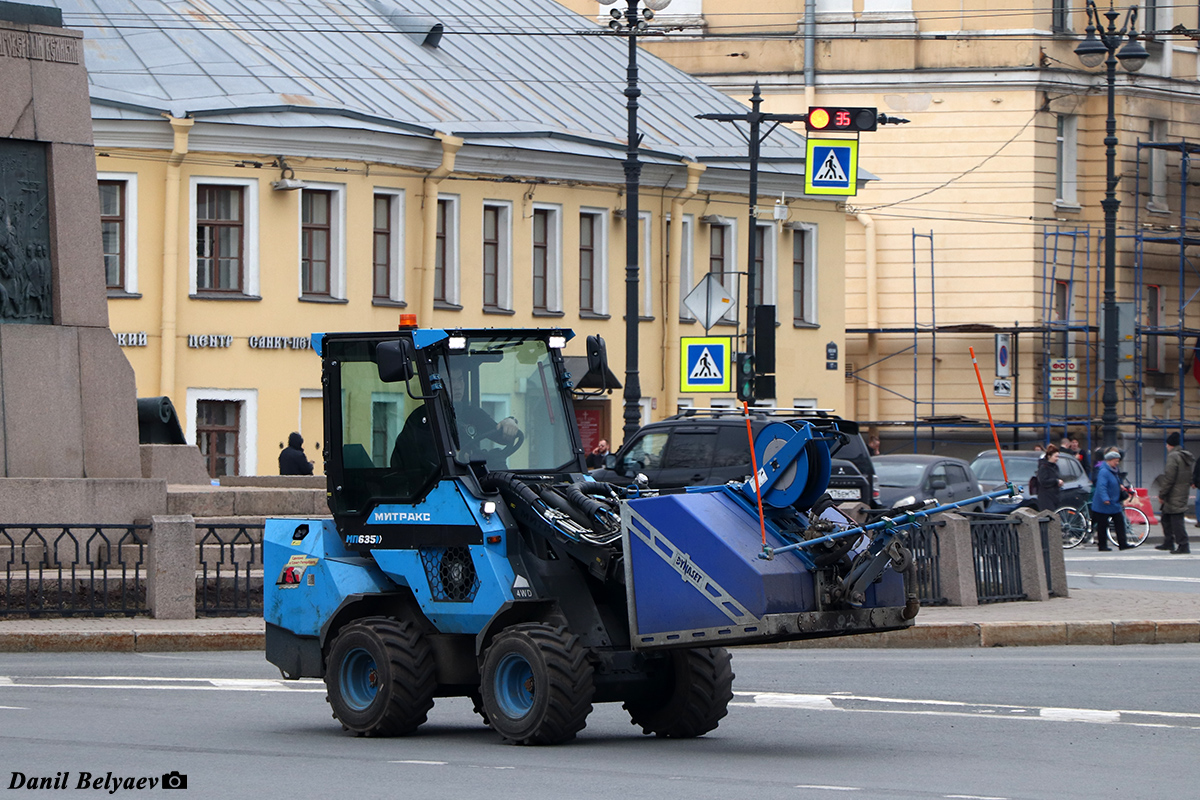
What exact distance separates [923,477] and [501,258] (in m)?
11.1

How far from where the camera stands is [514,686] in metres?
11.2

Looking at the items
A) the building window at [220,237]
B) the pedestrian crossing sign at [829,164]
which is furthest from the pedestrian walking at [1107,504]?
the building window at [220,237]

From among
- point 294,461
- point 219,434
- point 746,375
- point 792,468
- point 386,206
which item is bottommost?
point 294,461

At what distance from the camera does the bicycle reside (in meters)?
33.3

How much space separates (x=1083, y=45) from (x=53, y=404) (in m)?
23.5

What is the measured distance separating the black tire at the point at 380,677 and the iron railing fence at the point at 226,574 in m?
7.01

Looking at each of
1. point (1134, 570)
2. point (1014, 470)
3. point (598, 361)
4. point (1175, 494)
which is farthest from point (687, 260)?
point (598, 361)

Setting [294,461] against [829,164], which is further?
[829,164]

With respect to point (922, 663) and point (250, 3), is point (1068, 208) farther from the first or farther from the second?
point (922, 663)

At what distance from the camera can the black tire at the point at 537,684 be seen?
1084 cm

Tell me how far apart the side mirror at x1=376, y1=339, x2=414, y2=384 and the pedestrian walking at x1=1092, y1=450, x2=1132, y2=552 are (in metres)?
21.8

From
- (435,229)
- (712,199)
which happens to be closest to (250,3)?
(435,229)

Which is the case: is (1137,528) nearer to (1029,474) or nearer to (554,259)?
(1029,474)

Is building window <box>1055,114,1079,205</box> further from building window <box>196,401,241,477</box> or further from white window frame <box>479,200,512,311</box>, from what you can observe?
building window <box>196,401,241,477</box>
